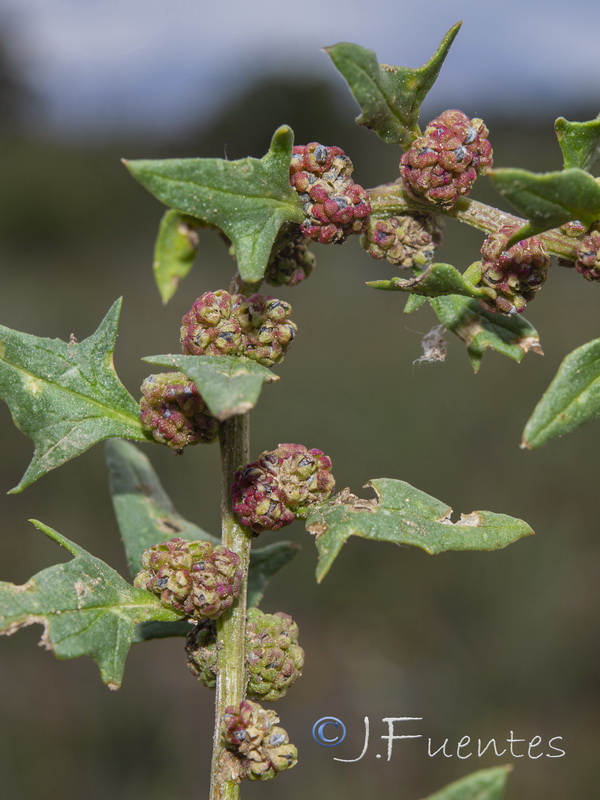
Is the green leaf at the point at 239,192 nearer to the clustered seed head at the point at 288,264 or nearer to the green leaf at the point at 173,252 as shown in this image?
the clustered seed head at the point at 288,264

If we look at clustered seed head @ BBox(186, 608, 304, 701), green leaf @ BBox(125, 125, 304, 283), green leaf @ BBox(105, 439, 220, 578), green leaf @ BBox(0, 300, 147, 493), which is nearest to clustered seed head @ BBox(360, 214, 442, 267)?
green leaf @ BBox(125, 125, 304, 283)

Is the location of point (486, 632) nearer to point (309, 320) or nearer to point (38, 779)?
point (38, 779)

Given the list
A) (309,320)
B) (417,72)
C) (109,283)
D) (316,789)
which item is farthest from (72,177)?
(417,72)

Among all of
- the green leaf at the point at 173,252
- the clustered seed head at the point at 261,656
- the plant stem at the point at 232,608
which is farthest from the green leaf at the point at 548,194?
the green leaf at the point at 173,252

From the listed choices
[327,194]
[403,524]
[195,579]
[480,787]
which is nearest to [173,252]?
[327,194]

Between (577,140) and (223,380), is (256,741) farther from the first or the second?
(577,140)
